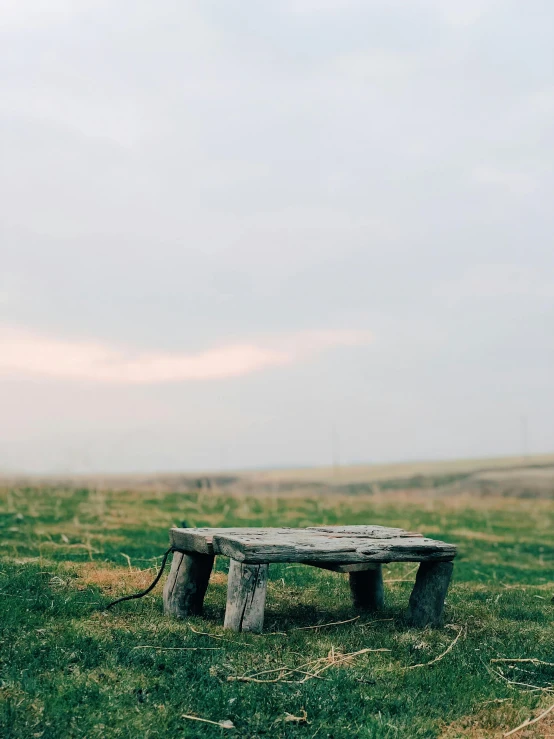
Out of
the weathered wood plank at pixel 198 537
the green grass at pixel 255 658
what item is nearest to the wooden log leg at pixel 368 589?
the green grass at pixel 255 658

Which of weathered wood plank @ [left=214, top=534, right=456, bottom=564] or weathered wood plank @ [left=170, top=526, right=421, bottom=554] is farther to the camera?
weathered wood plank @ [left=170, top=526, right=421, bottom=554]

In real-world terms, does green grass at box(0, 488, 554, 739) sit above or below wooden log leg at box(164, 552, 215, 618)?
below

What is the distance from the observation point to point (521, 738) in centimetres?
562

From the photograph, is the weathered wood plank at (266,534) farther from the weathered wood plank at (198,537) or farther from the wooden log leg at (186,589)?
the wooden log leg at (186,589)

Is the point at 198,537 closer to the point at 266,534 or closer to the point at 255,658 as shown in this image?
the point at 266,534

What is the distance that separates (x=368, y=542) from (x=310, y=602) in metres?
1.53

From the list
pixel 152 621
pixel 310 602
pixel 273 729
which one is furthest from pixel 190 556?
pixel 273 729

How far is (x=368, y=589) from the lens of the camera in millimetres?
8953

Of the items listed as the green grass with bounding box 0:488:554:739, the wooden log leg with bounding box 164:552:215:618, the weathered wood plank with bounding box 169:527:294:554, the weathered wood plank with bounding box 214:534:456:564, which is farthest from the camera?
the wooden log leg with bounding box 164:552:215:618

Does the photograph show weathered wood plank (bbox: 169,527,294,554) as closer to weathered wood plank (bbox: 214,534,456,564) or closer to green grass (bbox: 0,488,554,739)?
weathered wood plank (bbox: 214,534,456,564)

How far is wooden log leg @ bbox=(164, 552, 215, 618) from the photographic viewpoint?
8055 mm

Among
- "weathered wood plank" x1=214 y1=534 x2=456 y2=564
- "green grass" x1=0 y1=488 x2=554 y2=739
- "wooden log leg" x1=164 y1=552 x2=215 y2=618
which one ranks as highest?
"weathered wood plank" x1=214 y1=534 x2=456 y2=564

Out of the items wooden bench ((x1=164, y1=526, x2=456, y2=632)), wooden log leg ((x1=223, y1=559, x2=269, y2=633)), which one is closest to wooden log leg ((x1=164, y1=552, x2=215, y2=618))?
wooden bench ((x1=164, y1=526, x2=456, y2=632))

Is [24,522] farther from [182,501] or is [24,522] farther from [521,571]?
[521,571]
